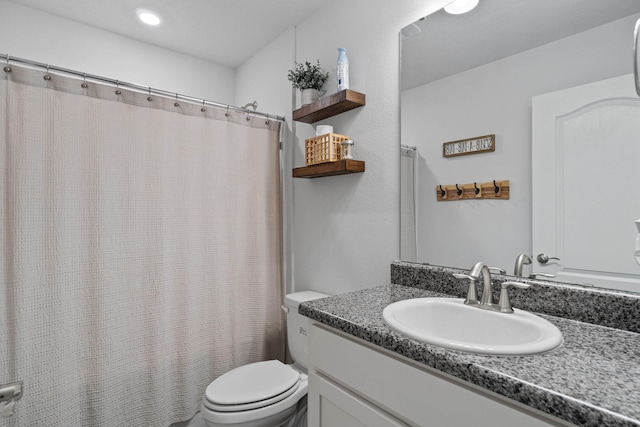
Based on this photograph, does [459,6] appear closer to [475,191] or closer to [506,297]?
[475,191]

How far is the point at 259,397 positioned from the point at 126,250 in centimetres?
93

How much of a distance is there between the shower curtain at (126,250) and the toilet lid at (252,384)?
12.5 inches

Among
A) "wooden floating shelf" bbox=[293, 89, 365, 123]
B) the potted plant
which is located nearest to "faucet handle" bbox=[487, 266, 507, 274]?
"wooden floating shelf" bbox=[293, 89, 365, 123]

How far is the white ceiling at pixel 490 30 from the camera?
100 centimetres

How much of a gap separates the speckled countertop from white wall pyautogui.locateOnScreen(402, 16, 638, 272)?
→ 33 centimetres

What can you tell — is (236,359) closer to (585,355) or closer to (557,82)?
(585,355)

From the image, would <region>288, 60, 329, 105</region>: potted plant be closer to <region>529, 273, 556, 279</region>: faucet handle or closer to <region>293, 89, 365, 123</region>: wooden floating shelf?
<region>293, 89, 365, 123</region>: wooden floating shelf

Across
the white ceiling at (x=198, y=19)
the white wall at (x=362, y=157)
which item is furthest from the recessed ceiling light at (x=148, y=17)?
the white wall at (x=362, y=157)

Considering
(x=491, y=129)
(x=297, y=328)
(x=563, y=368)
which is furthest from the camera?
(x=297, y=328)

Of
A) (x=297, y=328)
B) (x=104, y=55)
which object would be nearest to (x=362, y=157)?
(x=297, y=328)

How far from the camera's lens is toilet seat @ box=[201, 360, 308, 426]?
135 centimetres

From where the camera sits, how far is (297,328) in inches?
71.2

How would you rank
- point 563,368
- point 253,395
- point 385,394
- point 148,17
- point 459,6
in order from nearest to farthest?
point 563,368 → point 385,394 → point 459,6 → point 253,395 → point 148,17

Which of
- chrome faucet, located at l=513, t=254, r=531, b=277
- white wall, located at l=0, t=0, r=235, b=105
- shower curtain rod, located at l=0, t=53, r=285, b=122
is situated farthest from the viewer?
white wall, located at l=0, t=0, r=235, b=105
